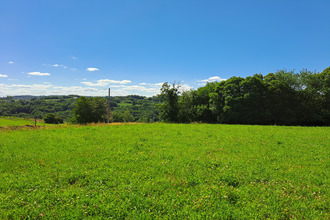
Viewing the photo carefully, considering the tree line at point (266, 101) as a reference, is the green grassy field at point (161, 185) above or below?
below

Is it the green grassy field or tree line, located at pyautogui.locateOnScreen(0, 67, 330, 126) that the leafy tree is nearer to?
tree line, located at pyautogui.locateOnScreen(0, 67, 330, 126)

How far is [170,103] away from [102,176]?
41355mm

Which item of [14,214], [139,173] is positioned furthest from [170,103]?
[14,214]

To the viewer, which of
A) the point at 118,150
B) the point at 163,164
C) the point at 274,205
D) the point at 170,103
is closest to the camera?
the point at 274,205

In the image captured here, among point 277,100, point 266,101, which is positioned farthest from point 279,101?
point 266,101

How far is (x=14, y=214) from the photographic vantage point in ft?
→ 15.4

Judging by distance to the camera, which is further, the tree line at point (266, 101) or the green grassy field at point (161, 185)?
the tree line at point (266, 101)

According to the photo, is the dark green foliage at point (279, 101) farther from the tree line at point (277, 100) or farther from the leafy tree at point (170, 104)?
the leafy tree at point (170, 104)

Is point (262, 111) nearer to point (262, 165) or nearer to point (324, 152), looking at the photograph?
point (324, 152)

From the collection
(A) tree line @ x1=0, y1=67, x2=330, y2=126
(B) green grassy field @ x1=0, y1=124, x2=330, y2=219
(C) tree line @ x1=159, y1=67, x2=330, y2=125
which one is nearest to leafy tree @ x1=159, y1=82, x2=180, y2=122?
(A) tree line @ x1=0, y1=67, x2=330, y2=126

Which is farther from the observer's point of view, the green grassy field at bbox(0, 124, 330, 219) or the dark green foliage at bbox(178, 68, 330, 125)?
the dark green foliage at bbox(178, 68, 330, 125)

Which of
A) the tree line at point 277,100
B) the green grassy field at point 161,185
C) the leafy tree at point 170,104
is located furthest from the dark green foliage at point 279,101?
the green grassy field at point 161,185

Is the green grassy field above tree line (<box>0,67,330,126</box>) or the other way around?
the other way around

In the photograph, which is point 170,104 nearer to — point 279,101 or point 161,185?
point 279,101
